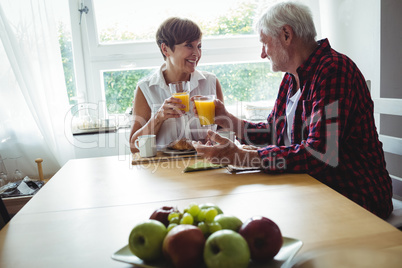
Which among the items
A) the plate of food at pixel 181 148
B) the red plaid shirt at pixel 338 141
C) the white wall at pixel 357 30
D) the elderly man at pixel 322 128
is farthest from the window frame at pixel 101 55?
the red plaid shirt at pixel 338 141

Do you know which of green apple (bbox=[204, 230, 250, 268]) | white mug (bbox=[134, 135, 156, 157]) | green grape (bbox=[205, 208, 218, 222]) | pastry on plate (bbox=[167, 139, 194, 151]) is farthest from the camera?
pastry on plate (bbox=[167, 139, 194, 151])

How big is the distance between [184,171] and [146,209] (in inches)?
15.8

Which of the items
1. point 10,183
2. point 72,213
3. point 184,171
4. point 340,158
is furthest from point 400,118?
point 10,183

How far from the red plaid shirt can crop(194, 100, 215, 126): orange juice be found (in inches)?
18.8

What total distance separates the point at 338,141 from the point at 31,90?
2.05 metres

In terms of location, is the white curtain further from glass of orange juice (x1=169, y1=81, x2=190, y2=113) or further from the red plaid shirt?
the red plaid shirt

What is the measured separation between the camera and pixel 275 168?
4.32 feet

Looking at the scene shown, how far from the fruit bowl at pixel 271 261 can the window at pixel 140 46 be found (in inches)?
93.5

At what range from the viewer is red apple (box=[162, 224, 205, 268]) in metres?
0.61

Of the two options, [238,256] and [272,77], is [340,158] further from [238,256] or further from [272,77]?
[272,77]

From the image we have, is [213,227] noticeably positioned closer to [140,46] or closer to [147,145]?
[147,145]

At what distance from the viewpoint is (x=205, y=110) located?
1.79 m

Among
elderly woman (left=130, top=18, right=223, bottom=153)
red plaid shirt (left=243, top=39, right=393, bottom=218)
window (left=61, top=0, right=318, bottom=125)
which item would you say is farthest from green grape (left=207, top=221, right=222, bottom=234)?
window (left=61, top=0, right=318, bottom=125)

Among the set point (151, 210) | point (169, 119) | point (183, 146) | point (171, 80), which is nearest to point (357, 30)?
point (171, 80)
